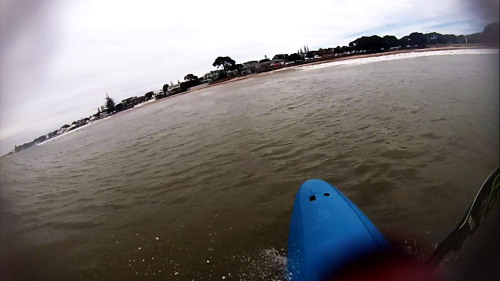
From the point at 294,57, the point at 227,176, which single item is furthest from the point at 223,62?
the point at 227,176

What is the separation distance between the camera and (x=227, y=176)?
108 inches

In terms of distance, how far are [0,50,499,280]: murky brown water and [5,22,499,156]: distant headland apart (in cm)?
13

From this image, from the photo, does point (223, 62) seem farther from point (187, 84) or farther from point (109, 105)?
point (109, 105)

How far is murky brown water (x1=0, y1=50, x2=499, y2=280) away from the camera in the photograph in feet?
6.79

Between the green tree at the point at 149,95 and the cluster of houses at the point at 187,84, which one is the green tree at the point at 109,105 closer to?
the cluster of houses at the point at 187,84

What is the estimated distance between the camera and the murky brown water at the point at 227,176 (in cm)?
207

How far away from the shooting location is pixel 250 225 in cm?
238

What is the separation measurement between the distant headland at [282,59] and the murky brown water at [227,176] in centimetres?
13

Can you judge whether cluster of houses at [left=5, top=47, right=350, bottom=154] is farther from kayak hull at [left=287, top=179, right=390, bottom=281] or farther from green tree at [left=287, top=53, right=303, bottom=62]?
kayak hull at [left=287, top=179, right=390, bottom=281]

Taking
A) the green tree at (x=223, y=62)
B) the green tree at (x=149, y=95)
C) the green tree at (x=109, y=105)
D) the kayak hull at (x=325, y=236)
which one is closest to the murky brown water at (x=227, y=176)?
the green tree at (x=109, y=105)

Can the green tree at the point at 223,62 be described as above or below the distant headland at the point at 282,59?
above

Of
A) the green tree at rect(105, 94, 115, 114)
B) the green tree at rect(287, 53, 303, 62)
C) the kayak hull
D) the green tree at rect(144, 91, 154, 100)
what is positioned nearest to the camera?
the kayak hull

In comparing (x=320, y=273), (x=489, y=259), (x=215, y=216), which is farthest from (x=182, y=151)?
(x=489, y=259)

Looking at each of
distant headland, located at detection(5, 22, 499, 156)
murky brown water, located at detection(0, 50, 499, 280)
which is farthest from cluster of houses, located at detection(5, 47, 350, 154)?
murky brown water, located at detection(0, 50, 499, 280)
